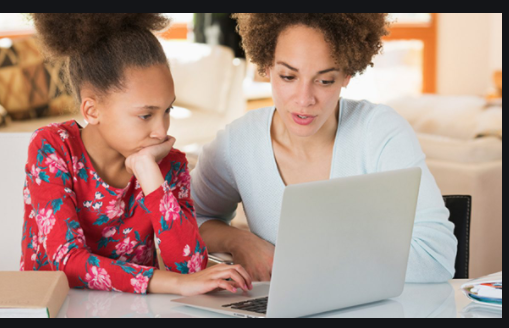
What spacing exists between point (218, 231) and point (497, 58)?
18.9 feet

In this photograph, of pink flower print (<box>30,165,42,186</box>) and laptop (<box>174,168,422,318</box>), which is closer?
laptop (<box>174,168,422,318</box>)

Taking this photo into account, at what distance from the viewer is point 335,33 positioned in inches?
60.4

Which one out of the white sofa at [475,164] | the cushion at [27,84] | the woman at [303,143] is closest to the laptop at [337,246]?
the woman at [303,143]

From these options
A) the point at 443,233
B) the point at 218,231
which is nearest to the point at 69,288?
the point at 218,231

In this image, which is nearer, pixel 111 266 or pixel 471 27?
pixel 111 266

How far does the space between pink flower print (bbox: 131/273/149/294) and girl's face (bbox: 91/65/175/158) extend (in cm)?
32

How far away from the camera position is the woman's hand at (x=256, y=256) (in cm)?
151

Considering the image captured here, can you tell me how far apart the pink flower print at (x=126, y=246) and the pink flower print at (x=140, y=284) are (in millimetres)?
290

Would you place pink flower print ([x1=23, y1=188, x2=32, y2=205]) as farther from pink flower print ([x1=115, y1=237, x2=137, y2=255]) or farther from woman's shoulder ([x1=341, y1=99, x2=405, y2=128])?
woman's shoulder ([x1=341, y1=99, x2=405, y2=128])

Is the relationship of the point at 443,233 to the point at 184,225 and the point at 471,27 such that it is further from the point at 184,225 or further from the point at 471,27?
the point at 471,27

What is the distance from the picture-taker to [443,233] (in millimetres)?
1382

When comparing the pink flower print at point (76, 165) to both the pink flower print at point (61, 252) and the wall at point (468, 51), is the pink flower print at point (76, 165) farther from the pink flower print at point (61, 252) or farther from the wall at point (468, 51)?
the wall at point (468, 51)

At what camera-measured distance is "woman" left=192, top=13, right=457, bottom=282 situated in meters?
1.43

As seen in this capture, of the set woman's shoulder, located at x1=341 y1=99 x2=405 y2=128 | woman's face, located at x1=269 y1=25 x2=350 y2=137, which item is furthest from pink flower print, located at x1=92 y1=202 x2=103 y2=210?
woman's shoulder, located at x1=341 y1=99 x2=405 y2=128
